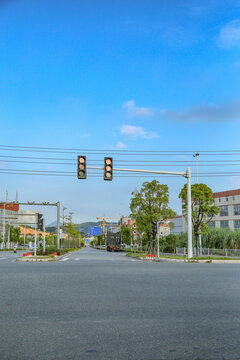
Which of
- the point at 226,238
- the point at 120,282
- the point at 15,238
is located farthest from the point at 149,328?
the point at 15,238

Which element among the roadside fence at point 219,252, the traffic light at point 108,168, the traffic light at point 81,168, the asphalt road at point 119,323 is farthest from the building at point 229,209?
the asphalt road at point 119,323

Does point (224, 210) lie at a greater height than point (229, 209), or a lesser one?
lesser

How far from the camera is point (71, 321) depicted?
19.1 ft

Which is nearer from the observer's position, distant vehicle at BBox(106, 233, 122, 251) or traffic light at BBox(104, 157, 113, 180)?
traffic light at BBox(104, 157, 113, 180)

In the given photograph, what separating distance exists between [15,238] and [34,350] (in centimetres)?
11655

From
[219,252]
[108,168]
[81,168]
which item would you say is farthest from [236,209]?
[81,168]

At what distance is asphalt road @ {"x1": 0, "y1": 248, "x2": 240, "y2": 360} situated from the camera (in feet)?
13.9

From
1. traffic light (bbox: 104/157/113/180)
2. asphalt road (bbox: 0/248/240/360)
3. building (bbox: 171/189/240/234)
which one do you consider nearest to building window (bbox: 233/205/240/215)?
building (bbox: 171/189/240/234)

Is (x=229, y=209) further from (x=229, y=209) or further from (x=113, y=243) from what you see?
(x=113, y=243)

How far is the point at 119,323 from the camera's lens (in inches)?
224

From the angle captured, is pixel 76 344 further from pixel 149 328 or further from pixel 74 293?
pixel 74 293

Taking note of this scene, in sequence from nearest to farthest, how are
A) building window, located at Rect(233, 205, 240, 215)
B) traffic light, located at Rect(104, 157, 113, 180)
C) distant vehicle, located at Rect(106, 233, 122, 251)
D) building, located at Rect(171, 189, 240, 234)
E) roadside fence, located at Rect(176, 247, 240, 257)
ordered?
1. traffic light, located at Rect(104, 157, 113, 180)
2. roadside fence, located at Rect(176, 247, 240, 257)
3. building window, located at Rect(233, 205, 240, 215)
4. building, located at Rect(171, 189, 240, 234)
5. distant vehicle, located at Rect(106, 233, 122, 251)

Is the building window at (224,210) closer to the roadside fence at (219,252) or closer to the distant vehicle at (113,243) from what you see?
the distant vehicle at (113,243)

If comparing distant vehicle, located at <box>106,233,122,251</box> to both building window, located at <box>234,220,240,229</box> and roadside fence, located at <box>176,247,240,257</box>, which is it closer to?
building window, located at <box>234,220,240,229</box>
